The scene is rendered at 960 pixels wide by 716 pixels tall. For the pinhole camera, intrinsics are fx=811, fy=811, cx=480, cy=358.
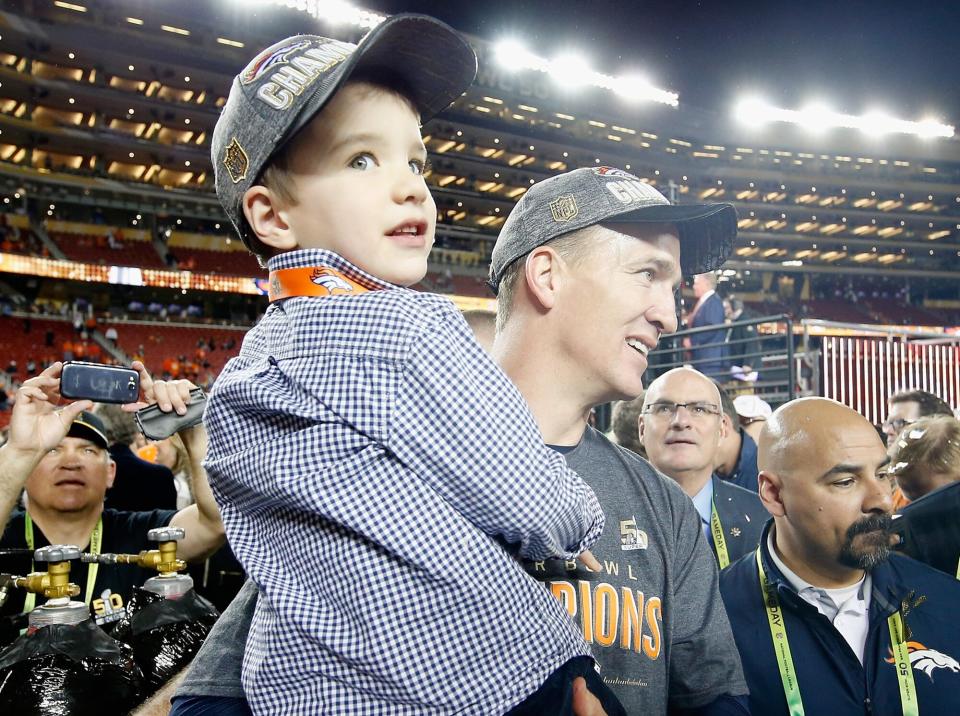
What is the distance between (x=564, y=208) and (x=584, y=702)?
0.81 m

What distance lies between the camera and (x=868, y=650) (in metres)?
1.90

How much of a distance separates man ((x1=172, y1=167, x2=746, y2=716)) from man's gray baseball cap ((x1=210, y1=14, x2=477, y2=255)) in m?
0.34

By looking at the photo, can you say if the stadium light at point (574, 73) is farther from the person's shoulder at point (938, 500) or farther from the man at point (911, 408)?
the person's shoulder at point (938, 500)

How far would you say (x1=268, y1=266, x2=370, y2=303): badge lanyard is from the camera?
0.99 meters

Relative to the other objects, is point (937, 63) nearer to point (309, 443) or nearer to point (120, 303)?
point (120, 303)

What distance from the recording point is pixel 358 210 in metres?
1.03

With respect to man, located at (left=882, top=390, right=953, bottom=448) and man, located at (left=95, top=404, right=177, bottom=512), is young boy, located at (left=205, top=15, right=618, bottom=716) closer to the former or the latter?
man, located at (left=95, top=404, right=177, bottom=512)

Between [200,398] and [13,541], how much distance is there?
4.34 feet

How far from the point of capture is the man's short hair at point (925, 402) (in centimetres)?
455

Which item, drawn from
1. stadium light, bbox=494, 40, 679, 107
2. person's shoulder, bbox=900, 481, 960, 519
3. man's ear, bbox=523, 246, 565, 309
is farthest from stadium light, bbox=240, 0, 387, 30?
man's ear, bbox=523, 246, 565, 309

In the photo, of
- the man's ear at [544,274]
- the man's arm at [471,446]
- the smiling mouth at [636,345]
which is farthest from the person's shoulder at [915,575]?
the man's arm at [471,446]

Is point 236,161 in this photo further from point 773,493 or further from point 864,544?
point 864,544

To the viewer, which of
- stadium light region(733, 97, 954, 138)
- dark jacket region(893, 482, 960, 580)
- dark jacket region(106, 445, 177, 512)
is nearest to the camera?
dark jacket region(893, 482, 960, 580)

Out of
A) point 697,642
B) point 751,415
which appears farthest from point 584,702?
point 751,415
